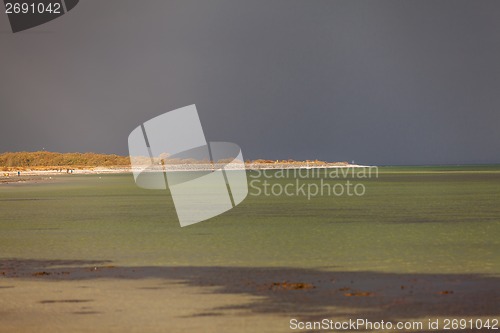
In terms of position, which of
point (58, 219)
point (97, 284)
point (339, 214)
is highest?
point (97, 284)

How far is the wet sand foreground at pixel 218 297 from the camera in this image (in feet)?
36.4

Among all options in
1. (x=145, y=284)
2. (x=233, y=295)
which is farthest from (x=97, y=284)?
(x=233, y=295)

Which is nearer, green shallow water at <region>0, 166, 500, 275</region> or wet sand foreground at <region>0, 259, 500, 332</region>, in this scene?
wet sand foreground at <region>0, 259, 500, 332</region>

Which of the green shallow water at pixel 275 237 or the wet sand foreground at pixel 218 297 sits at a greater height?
the wet sand foreground at pixel 218 297

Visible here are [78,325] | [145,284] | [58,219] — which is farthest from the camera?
[58,219]

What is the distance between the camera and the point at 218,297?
12.9 m

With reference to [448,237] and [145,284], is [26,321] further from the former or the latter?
[448,237]

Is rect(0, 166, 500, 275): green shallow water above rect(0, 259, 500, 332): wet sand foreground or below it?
below

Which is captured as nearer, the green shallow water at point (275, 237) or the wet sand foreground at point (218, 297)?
the wet sand foreground at point (218, 297)

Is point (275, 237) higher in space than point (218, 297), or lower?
lower

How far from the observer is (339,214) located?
1283 inches

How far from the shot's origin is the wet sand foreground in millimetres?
11109

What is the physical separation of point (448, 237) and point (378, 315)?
11.8 meters

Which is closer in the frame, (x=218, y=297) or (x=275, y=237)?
(x=218, y=297)
